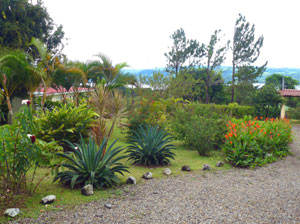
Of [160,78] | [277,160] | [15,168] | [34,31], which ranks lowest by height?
[277,160]

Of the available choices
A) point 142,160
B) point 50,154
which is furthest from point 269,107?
point 50,154

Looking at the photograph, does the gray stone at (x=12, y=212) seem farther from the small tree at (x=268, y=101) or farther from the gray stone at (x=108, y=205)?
the small tree at (x=268, y=101)

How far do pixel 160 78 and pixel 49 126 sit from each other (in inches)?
413

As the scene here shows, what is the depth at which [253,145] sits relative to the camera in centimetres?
738

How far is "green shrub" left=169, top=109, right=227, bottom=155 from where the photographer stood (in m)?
8.12

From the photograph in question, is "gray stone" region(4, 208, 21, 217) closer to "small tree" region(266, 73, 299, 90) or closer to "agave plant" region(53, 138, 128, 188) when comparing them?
"agave plant" region(53, 138, 128, 188)

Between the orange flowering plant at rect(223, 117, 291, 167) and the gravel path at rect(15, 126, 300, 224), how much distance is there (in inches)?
35.2

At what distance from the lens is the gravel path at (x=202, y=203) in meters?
3.73

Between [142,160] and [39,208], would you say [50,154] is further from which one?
[142,160]

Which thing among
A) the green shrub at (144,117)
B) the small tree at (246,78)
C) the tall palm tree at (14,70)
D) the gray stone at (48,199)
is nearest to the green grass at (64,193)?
the gray stone at (48,199)

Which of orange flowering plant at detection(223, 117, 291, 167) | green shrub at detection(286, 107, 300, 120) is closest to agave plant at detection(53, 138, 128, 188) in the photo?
orange flowering plant at detection(223, 117, 291, 167)

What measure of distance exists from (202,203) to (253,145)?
3.63 m

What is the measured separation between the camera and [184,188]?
16.6 ft

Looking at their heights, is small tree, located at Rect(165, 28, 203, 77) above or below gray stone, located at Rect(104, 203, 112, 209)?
above
